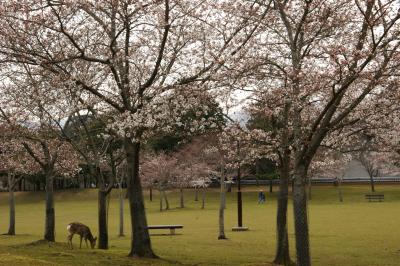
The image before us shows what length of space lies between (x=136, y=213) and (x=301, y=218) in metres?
5.81

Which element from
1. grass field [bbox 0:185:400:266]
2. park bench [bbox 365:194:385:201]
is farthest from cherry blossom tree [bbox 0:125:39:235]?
park bench [bbox 365:194:385:201]

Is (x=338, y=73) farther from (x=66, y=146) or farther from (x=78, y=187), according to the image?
(x=78, y=187)

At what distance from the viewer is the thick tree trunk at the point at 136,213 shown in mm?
16297

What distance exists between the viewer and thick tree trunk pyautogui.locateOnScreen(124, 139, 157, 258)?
16297 mm

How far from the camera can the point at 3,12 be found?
13.6m

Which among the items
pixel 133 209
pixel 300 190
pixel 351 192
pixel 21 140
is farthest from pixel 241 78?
pixel 351 192

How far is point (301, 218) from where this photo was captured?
12570 mm

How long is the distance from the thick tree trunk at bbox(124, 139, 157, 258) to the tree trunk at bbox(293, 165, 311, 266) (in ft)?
17.8

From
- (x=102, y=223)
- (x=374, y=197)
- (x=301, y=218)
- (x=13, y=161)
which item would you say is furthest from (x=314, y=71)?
(x=374, y=197)

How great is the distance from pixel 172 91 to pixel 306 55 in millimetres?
3756

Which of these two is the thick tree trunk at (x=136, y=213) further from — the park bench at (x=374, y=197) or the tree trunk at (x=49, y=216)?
the park bench at (x=374, y=197)

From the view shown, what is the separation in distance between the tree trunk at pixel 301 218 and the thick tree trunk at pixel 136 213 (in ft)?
17.8

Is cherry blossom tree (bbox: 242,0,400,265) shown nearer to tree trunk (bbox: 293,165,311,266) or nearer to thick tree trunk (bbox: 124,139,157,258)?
tree trunk (bbox: 293,165,311,266)

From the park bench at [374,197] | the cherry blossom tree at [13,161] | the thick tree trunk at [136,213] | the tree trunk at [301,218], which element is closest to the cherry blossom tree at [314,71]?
the tree trunk at [301,218]
